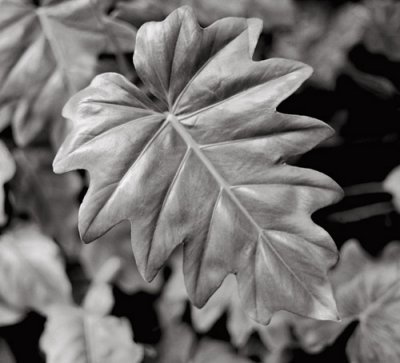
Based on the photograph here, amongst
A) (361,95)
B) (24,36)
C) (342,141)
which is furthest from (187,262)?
(361,95)

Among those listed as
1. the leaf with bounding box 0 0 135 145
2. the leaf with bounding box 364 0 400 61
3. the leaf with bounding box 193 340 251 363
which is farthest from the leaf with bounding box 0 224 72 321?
the leaf with bounding box 364 0 400 61

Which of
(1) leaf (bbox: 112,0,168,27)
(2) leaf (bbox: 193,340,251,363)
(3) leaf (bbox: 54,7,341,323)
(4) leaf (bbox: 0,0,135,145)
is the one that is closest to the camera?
(3) leaf (bbox: 54,7,341,323)

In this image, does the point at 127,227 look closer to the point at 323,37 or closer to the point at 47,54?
the point at 47,54

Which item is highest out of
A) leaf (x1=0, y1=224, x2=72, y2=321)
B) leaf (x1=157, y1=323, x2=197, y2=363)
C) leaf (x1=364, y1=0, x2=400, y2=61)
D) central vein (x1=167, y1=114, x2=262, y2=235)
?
leaf (x1=364, y1=0, x2=400, y2=61)

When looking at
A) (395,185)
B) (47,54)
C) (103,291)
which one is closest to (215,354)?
(103,291)

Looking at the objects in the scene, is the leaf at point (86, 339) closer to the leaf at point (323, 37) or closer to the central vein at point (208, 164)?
the central vein at point (208, 164)

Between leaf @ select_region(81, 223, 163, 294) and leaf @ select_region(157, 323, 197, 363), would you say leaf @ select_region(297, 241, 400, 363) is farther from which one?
leaf @ select_region(81, 223, 163, 294)

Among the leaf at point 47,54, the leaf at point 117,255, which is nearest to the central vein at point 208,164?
the leaf at point 47,54
